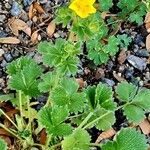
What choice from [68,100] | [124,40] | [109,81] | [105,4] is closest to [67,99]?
[68,100]

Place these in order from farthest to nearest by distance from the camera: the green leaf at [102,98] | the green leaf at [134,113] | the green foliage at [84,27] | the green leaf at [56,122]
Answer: the green leaf at [134,113], the green leaf at [102,98], the green leaf at [56,122], the green foliage at [84,27]

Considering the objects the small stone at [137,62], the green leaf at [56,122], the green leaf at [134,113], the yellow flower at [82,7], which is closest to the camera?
the yellow flower at [82,7]

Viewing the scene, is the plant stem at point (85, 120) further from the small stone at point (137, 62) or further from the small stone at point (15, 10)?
the small stone at point (15, 10)

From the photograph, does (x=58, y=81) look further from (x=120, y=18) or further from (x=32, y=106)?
(x=120, y=18)

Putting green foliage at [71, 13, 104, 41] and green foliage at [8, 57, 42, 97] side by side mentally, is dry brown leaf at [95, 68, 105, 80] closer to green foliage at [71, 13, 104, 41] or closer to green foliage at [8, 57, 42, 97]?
green foliage at [8, 57, 42, 97]

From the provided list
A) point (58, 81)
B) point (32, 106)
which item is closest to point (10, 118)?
point (32, 106)

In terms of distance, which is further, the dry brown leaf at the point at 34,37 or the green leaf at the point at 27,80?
the dry brown leaf at the point at 34,37

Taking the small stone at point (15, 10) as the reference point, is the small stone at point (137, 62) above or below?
below

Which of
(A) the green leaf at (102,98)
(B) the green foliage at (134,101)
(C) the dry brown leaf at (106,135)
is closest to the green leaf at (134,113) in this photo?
(B) the green foliage at (134,101)
